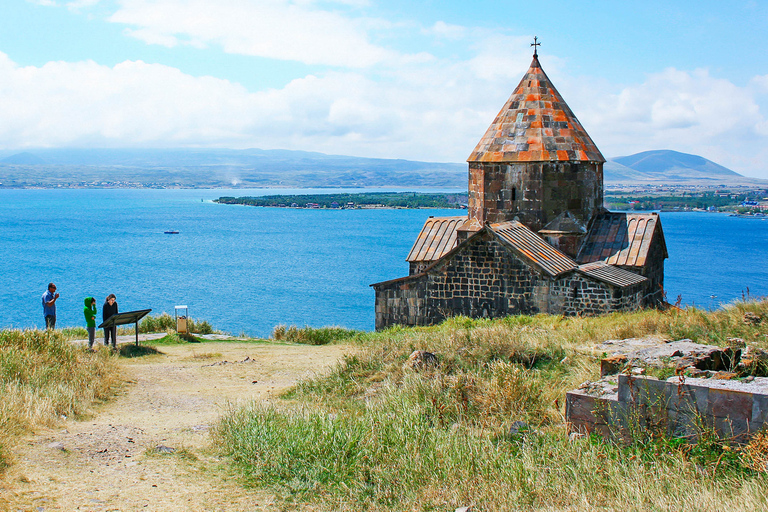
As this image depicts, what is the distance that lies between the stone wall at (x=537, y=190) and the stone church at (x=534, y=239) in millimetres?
22

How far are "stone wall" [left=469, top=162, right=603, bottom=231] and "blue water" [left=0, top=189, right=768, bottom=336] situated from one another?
16.7m

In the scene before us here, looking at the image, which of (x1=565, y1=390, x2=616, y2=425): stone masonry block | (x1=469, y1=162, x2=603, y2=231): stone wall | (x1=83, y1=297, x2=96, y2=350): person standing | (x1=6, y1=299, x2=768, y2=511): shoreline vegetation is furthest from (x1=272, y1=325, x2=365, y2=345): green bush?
(x1=565, y1=390, x2=616, y2=425): stone masonry block

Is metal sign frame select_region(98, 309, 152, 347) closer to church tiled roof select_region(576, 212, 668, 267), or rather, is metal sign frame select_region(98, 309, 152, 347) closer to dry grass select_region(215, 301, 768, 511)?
dry grass select_region(215, 301, 768, 511)

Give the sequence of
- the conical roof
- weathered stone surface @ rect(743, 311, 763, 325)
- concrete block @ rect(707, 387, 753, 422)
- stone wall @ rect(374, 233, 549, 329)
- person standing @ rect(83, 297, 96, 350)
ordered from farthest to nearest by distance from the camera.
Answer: the conical roof, stone wall @ rect(374, 233, 549, 329), person standing @ rect(83, 297, 96, 350), weathered stone surface @ rect(743, 311, 763, 325), concrete block @ rect(707, 387, 753, 422)

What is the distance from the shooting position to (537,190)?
1388 centimetres

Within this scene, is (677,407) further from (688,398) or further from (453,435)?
(453,435)

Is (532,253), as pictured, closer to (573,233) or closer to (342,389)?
(573,233)

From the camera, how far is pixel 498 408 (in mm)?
6031

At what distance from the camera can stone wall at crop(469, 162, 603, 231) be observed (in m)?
13.8

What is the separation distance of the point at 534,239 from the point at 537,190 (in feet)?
3.74

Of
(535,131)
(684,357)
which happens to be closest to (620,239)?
(535,131)

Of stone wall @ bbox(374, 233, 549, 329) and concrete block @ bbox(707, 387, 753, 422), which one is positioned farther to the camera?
stone wall @ bbox(374, 233, 549, 329)

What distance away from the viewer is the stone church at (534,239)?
1262cm

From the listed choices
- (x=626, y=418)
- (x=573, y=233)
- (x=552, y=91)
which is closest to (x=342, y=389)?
(x=626, y=418)
